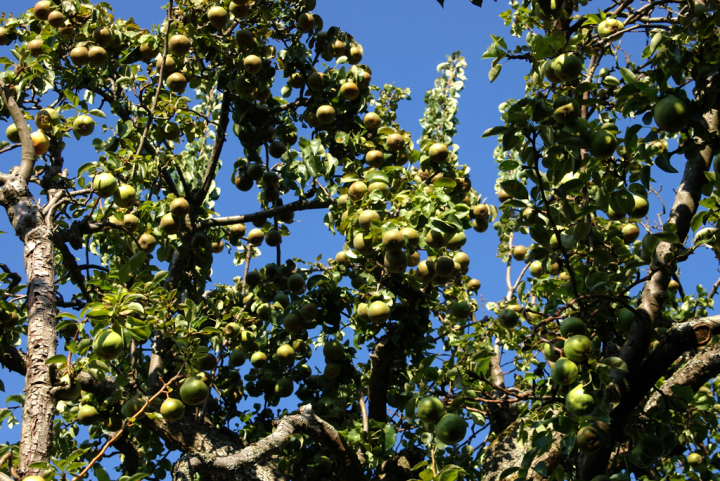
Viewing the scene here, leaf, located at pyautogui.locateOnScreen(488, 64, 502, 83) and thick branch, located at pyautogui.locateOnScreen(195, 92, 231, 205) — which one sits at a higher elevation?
thick branch, located at pyautogui.locateOnScreen(195, 92, 231, 205)

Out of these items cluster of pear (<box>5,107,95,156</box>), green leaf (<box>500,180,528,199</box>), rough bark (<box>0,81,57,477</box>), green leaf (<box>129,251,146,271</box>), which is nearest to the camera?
rough bark (<box>0,81,57,477</box>)

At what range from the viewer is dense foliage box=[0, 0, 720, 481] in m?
2.60

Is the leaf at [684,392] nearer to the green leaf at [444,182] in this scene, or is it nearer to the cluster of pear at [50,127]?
the green leaf at [444,182]

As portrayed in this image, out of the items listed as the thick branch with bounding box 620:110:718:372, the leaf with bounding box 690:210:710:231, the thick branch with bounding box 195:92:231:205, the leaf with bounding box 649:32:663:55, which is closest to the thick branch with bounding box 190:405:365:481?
the thick branch with bounding box 620:110:718:372

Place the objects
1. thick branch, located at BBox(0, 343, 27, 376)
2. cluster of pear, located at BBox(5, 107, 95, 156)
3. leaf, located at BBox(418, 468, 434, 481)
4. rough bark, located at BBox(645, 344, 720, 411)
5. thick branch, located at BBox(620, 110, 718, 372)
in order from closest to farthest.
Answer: leaf, located at BBox(418, 468, 434, 481), thick branch, located at BBox(620, 110, 718, 372), rough bark, located at BBox(645, 344, 720, 411), thick branch, located at BBox(0, 343, 27, 376), cluster of pear, located at BBox(5, 107, 95, 156)

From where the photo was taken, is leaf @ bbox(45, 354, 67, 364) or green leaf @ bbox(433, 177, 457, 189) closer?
leaf @ bbox(45, 354, 67, 364)

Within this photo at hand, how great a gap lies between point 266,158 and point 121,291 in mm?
2414

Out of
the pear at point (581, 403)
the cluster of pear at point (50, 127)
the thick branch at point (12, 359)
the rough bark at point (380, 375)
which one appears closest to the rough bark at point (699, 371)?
the pear at point (581, 403)

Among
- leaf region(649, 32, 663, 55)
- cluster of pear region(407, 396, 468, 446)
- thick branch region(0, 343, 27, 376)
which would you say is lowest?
cluster of pear region(407, 396, 468, 446)

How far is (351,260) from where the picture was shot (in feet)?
14.5

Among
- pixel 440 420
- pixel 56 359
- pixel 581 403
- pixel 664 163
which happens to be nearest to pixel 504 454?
pixel 440 420

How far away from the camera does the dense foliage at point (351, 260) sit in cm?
260

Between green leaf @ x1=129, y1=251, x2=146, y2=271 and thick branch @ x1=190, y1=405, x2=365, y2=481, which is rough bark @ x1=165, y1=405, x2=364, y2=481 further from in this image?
green leaf @ x1=129, y1=251, x2=146, y2=271

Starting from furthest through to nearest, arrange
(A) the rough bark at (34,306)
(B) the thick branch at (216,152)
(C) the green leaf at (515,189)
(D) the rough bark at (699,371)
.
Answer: (B) the thick branch at (216,152) < (D) the rough bark at (699,371) < (C) the green leaf at (515,189) < (A) the rough bark at (34,306)
